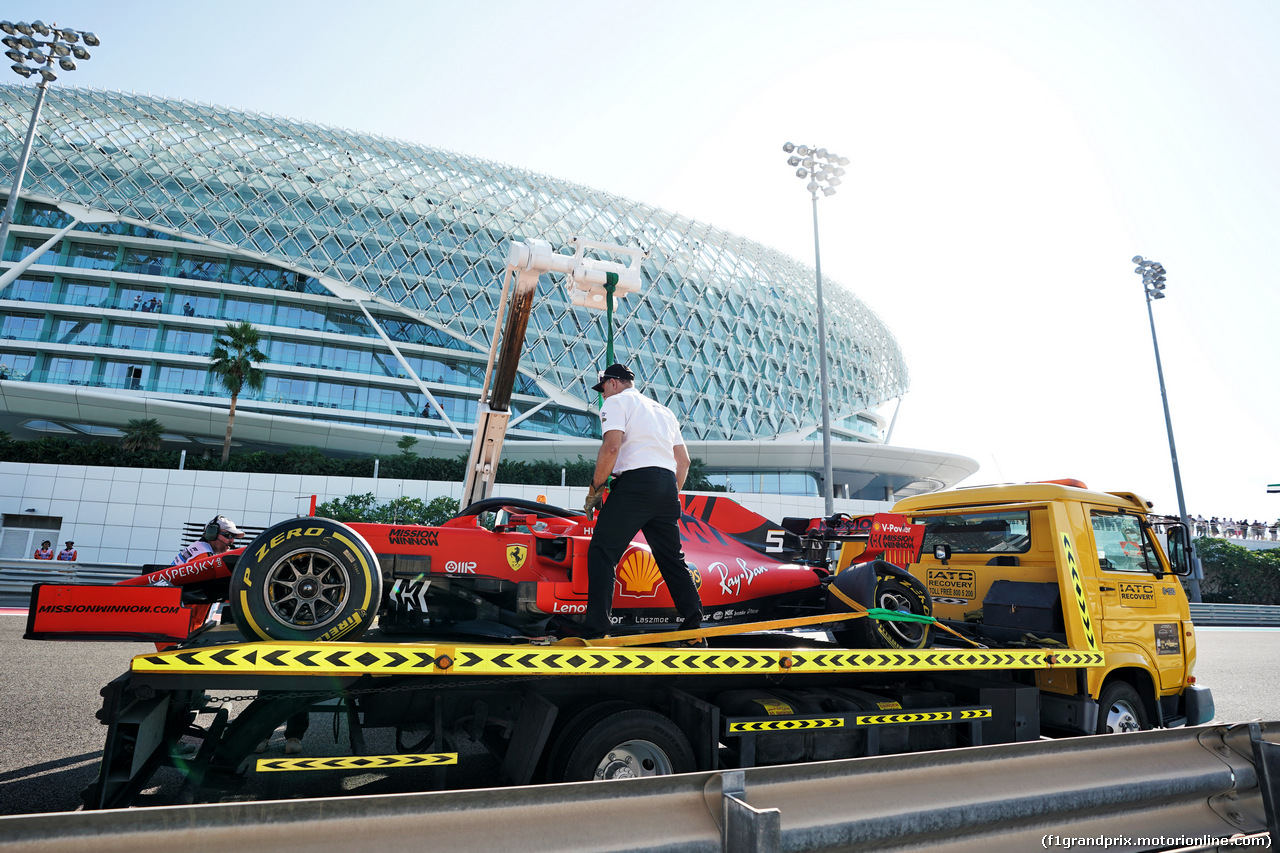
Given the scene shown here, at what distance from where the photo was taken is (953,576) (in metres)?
6.27

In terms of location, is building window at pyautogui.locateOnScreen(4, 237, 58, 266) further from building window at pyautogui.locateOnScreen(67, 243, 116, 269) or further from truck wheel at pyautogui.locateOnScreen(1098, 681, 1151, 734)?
truck wheel at pyautogui.locateOnScreen(1098, 681, 1151, 734)

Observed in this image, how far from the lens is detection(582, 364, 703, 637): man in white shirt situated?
3873mm

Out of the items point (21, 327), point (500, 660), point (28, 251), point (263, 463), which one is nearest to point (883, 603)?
point (500, 660)

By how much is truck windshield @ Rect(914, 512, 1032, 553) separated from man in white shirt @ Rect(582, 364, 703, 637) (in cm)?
315

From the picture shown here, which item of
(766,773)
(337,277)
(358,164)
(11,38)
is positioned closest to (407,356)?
(337,277)

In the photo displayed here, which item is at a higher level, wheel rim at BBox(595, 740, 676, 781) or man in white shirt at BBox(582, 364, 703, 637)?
man in white shirt at BBox(582, 364, 703, 637)

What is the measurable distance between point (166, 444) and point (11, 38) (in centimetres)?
2558

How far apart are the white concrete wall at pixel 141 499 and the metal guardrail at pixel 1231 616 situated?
3122 cm

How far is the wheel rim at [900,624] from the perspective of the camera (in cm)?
483

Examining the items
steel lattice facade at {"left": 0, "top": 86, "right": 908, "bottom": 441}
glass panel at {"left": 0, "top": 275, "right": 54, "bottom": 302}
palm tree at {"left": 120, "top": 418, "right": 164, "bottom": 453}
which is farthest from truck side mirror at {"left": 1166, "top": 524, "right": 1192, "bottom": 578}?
glass panel at {"left": 0, "top": 275, "right": 54, "bottom": 302}

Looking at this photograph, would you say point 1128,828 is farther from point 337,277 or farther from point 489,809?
point 337,277

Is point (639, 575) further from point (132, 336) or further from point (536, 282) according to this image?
point (132, 336)

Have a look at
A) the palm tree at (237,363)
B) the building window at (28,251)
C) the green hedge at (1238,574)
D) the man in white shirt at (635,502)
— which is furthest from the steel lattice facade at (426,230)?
the man in white shirt at (635,502)

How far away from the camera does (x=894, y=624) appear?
4.86 metres
